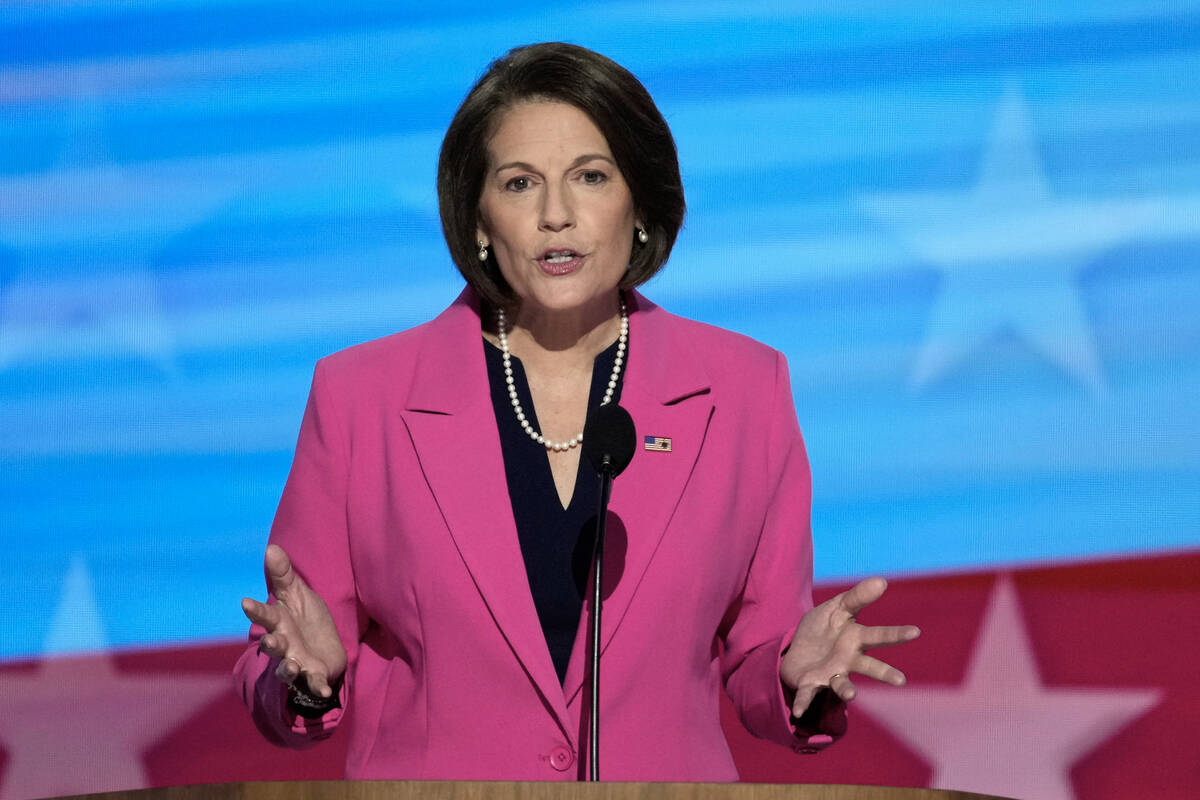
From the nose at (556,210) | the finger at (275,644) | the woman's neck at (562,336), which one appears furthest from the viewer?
the woman's neck at (562,336)

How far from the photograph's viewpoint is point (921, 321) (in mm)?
3348

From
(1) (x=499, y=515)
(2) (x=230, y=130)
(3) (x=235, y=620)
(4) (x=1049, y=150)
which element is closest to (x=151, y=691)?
(3) (x=235, y=620)

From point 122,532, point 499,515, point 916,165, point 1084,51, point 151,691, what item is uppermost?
point 1084,51

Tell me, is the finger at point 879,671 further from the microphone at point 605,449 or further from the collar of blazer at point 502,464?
the collar of blazer at point 502,464

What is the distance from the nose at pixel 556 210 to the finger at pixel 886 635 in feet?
2.60

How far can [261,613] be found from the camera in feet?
6.05

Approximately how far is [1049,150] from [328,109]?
1.51m

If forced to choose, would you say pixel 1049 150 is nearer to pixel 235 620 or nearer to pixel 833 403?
pixel 833 403

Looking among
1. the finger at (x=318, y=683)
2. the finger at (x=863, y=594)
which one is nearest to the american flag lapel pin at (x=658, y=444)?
the finger at (x=863, y=594)

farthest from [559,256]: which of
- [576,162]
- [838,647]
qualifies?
[838,647]

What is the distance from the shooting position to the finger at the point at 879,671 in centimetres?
173

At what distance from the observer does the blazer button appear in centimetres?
215

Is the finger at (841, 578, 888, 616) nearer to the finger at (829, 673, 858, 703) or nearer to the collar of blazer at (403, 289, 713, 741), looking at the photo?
the finger at (829, 673, 858, 703)

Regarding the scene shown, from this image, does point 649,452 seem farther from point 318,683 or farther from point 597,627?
point 318,683
